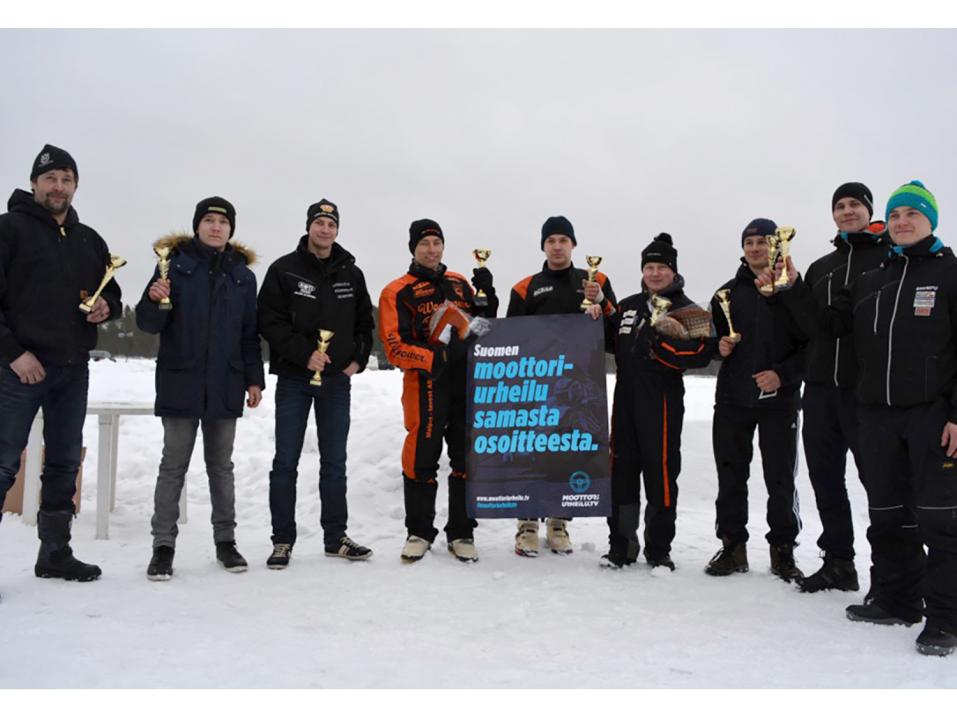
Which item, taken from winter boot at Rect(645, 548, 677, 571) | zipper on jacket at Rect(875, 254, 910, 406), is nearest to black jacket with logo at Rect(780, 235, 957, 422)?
zipper on jacket at Rect(875, 254, 910, 406)

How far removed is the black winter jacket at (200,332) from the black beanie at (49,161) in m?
0.78

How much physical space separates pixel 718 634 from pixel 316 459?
6.17 metres

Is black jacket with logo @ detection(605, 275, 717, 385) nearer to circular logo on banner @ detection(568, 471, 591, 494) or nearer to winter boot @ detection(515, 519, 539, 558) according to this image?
circular logo on banner @ detection(568, 471, 591, 494)

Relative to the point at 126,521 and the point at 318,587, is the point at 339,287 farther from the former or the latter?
the point at 126,521

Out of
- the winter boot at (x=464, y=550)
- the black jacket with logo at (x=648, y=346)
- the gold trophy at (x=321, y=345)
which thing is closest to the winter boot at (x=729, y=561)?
the black jacket with logo at (x=648, y=346)

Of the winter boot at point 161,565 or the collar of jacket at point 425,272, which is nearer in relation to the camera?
the winter boot at point 161,565

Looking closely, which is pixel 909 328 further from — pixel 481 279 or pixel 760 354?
pixel 481 279

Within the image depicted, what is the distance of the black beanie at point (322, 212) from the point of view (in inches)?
208

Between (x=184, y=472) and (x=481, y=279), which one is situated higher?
(x=481, y=279)

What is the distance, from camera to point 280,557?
4977 mm

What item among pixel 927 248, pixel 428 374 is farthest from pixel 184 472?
pixel 927 248

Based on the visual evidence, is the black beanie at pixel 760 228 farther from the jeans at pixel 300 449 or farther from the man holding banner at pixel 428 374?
the jeans at pixel 300 449

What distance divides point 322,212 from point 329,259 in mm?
362

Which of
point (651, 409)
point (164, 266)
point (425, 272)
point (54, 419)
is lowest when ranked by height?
point (54, 419)
